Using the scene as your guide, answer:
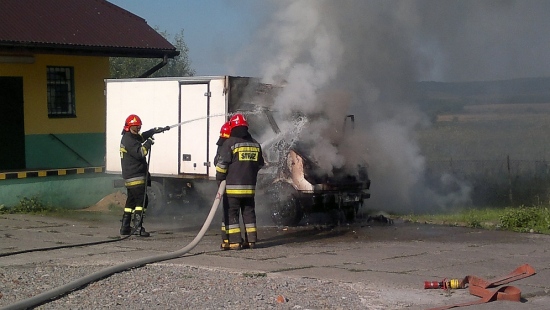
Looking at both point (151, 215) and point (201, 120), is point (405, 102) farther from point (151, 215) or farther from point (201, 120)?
point (151, 215)

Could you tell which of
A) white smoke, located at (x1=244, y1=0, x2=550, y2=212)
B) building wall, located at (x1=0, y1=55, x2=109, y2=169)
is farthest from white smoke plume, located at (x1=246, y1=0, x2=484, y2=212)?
building wall, located at (x1=0, y1=55, x2=109, y2=169)

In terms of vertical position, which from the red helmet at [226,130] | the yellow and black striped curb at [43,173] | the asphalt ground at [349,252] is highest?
the red helmet at [226,130]

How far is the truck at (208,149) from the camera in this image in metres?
14.3

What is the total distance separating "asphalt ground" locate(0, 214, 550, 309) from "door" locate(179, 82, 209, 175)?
1134 mm

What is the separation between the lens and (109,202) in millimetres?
17906

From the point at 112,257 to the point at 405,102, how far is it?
29.7 feet

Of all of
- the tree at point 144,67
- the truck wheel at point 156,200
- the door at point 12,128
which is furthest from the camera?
the tree at point 144,67

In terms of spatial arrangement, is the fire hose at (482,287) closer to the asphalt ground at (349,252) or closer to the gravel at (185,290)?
the asphalt ground at (349,252)

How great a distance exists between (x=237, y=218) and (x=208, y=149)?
13.3 ft

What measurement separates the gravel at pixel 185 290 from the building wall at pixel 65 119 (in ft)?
32.7

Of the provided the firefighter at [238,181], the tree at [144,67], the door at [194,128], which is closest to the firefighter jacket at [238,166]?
the firefighter at [238,181]

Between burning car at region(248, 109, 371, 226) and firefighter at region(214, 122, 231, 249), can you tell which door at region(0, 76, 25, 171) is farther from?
firefighter at region(214, 122, 231, 249)

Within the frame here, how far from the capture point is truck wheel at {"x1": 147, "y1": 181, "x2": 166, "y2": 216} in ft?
54.5

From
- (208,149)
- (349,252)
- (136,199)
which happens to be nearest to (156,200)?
(208,149)
